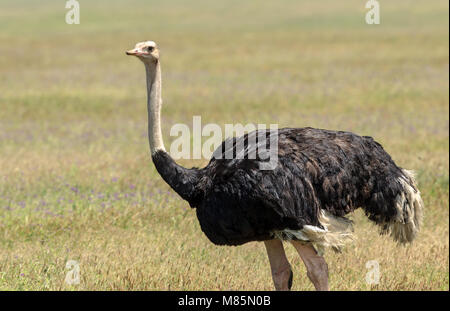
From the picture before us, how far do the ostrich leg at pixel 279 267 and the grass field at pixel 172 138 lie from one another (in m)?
0.63

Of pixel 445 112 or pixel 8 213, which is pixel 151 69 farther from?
pixel 445 112

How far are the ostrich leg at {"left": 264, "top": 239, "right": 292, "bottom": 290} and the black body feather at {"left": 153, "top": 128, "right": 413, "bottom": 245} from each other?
1.30 feet

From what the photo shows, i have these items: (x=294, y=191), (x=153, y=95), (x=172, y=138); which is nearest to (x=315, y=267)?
(x=294, y=191)

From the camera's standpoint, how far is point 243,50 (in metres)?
36.6

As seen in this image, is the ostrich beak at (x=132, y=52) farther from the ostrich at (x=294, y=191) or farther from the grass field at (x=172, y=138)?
the grass field at (x=172, y=138)

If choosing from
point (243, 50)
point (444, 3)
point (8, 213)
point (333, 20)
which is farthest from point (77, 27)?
point (8, 213)

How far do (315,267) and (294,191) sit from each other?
64 cm

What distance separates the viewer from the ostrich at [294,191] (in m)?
7.03

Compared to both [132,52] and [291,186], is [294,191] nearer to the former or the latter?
[291,186]

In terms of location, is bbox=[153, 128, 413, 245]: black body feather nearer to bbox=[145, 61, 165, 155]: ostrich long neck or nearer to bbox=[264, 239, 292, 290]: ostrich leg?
bbox=[145, 61, 165, 155]: ostrich long neck

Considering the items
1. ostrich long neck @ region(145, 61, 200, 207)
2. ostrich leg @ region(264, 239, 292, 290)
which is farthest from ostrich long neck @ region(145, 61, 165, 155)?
ostrich leg @ region(264, 239, 292, 290)

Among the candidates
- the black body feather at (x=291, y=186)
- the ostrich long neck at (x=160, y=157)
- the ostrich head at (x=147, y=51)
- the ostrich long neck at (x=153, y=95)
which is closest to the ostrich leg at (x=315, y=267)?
the black body feather at (x=291, y=186)

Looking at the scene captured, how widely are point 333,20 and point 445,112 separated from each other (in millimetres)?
42952

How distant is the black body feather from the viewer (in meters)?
7.03
